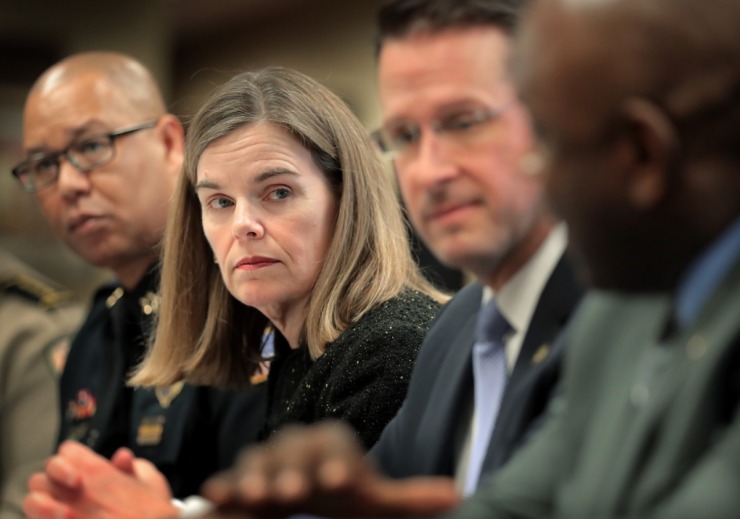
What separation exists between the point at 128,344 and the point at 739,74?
2310mm

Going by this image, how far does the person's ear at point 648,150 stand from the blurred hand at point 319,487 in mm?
317

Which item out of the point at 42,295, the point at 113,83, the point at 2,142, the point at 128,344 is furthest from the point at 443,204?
the point at 2,142

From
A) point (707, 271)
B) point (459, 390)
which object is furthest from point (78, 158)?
point (707, 271)

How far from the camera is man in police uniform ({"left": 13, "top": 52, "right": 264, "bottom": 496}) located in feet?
9.87

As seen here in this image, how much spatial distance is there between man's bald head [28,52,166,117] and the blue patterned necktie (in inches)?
76.6

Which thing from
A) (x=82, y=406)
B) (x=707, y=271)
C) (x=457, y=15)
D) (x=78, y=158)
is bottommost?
(x=82, y=406)

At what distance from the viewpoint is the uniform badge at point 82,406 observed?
296 centimetres

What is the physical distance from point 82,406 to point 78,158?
67cm

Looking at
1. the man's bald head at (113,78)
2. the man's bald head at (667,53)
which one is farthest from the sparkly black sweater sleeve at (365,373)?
the man's bald head at (113,78)

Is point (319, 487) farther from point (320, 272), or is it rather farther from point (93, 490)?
point (320, 272)

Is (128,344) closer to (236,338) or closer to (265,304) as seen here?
(236,338)

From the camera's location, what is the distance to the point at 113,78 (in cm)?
322

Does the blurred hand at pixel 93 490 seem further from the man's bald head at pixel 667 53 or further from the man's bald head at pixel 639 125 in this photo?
the man's bald head at pixel 667 53

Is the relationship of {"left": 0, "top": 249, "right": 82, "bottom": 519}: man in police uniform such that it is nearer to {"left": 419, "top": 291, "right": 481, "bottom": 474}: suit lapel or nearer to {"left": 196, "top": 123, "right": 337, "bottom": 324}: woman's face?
{"left": 196, "top": 123, "right": 337, "bottom": 324}: woman's face
